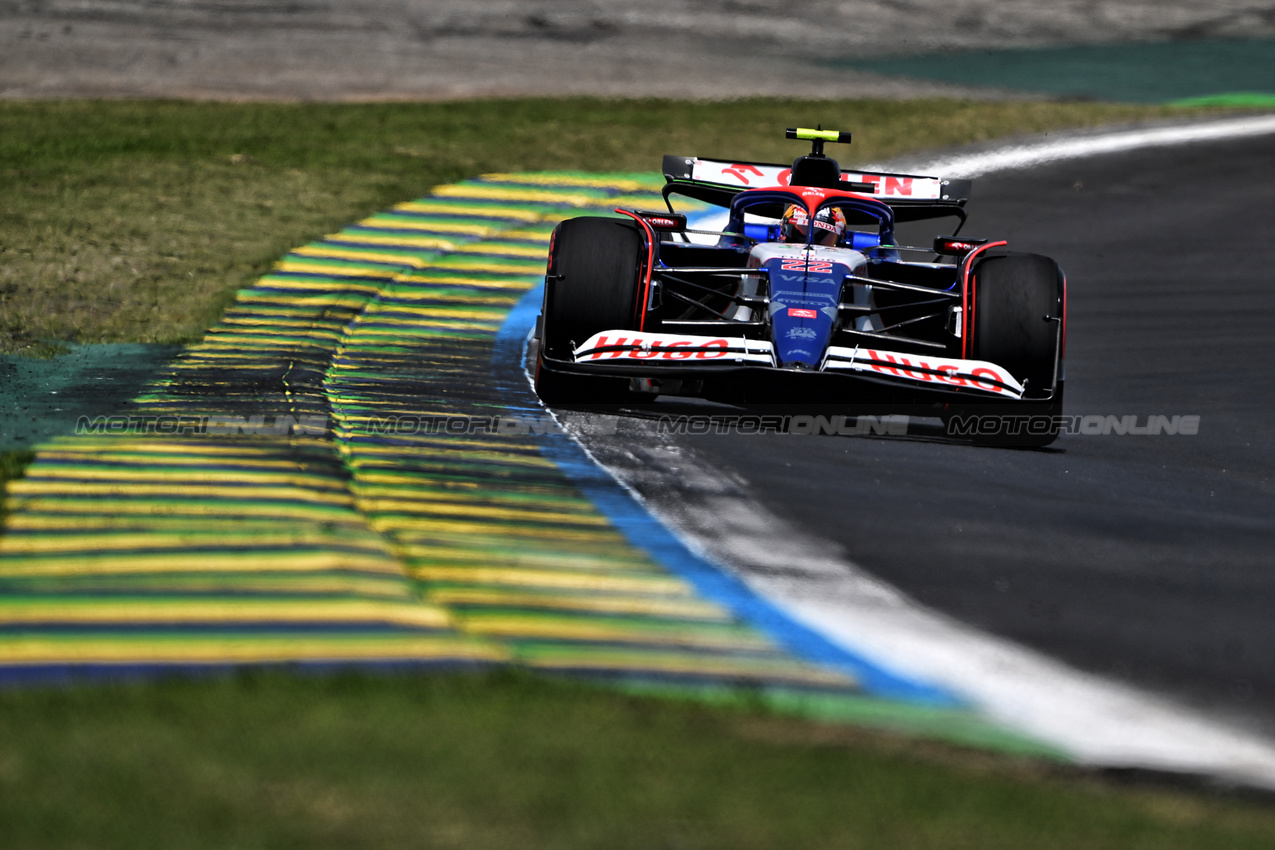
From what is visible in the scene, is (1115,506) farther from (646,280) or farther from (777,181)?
(777,181)

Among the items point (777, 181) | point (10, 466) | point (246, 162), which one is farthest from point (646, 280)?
point (246, 162)

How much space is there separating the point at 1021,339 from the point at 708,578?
280 cm

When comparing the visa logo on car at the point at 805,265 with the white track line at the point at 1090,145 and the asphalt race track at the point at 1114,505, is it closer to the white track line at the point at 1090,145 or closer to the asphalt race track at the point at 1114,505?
the asphalt race track at the point at 1114,505

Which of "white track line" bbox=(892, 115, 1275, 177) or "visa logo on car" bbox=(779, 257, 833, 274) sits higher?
"white track line" bbox=(892, 115, 1275, 177)

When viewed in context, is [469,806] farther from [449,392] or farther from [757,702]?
[449,392]

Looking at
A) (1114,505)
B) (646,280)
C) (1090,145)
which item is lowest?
(1114,505)

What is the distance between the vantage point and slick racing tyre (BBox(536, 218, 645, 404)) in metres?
7.30

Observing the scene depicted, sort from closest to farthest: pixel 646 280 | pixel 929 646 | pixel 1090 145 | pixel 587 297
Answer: pixel 929 646, pixel 587 297, pixel 646 280, pixel 1090 145

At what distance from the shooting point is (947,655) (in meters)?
4.42

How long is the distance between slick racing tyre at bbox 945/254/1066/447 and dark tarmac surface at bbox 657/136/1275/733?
0.21 m

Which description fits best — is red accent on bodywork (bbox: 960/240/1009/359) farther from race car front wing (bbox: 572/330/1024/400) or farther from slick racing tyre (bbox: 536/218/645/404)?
slick racing tyre (bbox: 536/218/645/404)

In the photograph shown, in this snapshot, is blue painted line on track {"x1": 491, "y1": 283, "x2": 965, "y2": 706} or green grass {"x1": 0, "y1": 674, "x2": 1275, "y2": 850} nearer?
green grass {"x1": 0, "y1": 674, "x2": 1275, "y2": 850}

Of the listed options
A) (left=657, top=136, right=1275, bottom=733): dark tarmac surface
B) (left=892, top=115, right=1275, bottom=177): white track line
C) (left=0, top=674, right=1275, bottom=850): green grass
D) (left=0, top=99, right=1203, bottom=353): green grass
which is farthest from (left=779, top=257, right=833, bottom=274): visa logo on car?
(left=892, top=115, right=1275, bottom=177): white track line

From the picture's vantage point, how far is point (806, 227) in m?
→ 8.52
